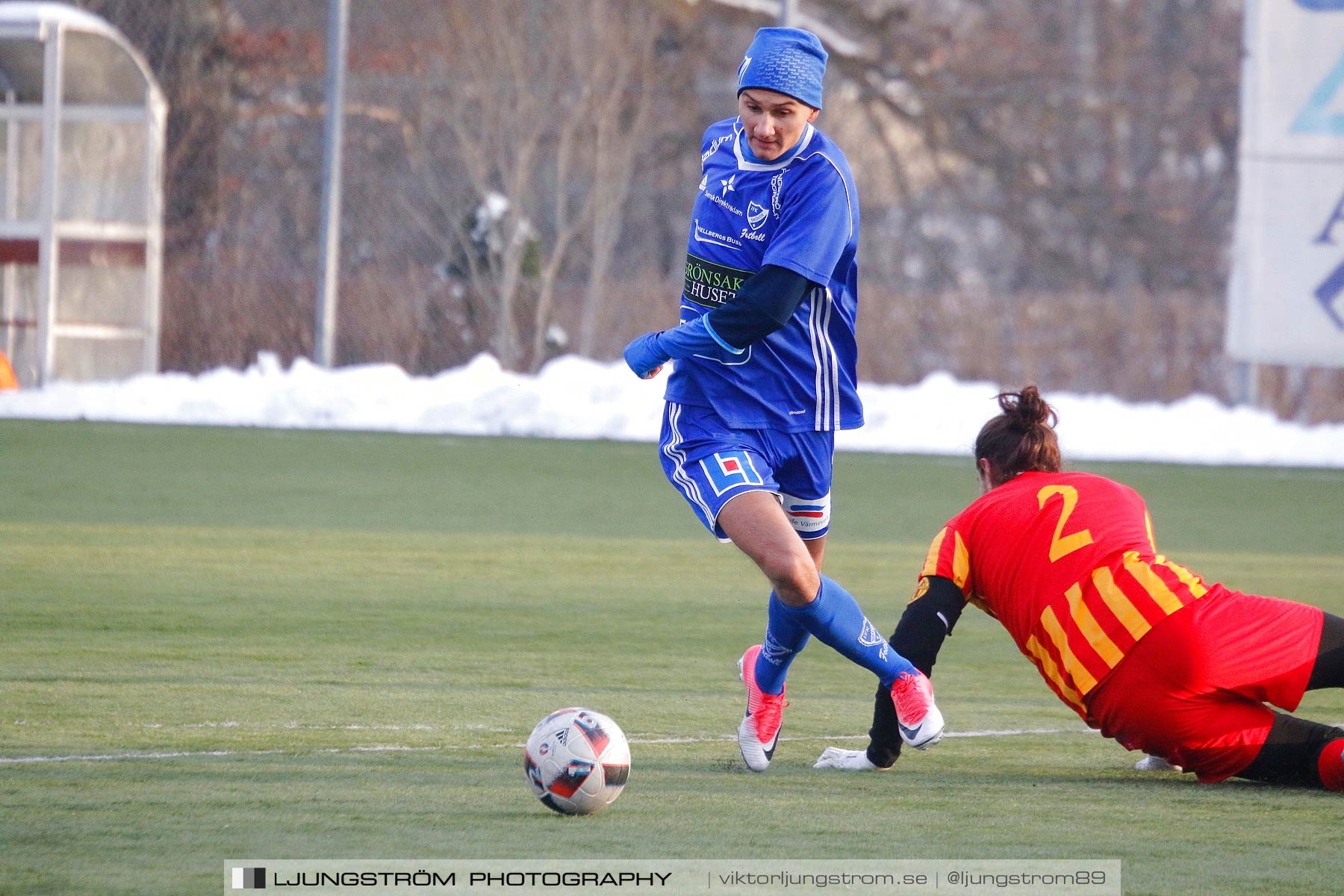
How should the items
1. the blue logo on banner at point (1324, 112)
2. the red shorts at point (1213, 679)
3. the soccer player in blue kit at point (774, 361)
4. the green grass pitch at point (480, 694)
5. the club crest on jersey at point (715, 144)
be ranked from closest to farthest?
the green grass pitch at point (480, 694)
the red shorts at point (1213, 679)
the soccer player in blue kit at point (774, 361)
the club crest on jersey at point (715, 144)
the blue logo on banner at point (1324, 112)

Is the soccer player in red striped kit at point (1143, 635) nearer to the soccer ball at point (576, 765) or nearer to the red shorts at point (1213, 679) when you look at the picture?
the red shorts at point (1213, 679)

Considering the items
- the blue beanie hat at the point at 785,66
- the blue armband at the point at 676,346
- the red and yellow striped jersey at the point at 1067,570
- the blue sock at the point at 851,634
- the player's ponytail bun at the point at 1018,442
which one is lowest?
the blue sock at the point at 851,634

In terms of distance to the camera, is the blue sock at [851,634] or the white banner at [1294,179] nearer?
the blue sock at [851,634]

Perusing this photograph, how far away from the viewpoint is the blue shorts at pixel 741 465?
4.38m

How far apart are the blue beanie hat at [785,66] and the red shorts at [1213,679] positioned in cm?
156

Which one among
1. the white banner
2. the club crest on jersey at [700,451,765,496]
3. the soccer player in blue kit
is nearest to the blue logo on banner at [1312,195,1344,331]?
the white banner

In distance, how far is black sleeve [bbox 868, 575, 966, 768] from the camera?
425 centimetres

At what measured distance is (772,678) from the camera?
4.52 meters

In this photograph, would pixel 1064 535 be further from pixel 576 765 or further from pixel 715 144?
pixel 715 144

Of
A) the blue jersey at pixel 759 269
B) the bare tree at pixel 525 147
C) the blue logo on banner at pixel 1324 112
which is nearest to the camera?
the blue jersey at pixel 759 269

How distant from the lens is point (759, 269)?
14.7 ft

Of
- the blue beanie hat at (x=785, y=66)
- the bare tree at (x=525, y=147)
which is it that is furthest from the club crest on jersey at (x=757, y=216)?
the bare tree at (x=525, y=147)

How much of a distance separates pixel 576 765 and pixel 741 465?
3.27 ft

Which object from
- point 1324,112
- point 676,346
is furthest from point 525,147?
point 676,346
